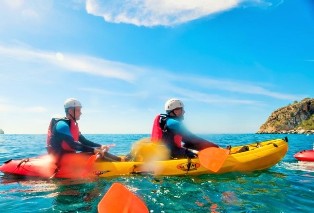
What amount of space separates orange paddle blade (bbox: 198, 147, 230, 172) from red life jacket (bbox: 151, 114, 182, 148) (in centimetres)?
93

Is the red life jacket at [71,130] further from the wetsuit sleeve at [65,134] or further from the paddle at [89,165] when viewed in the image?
the paddle at [89,165]

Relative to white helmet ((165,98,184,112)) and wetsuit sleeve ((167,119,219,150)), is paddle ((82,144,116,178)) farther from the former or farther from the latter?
white helmet ((165,98,184,112))

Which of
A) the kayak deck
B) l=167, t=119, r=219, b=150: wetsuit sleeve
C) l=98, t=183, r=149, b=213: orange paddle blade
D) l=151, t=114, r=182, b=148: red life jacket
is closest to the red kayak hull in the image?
the kayak deck

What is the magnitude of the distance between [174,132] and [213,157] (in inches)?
60.0

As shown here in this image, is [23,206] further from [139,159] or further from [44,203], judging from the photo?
[139,159]

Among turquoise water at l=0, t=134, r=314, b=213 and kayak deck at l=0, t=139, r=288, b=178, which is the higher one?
kayak deck at l=0, t=139, r=288, b=178

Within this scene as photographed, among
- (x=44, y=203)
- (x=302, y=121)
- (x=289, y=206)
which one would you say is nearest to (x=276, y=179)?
(x=289, y=206)

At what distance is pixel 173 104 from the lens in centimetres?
1052

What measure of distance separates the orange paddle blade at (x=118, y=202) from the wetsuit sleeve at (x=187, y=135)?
6.35 m

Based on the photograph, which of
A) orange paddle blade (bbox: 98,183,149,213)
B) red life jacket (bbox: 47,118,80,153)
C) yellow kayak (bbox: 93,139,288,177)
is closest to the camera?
orange paddle blade (bbox: 98,183,149,213)

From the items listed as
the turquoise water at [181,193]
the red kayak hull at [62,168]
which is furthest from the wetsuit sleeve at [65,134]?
the turquoise water at [181,193]

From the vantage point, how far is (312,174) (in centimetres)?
1156

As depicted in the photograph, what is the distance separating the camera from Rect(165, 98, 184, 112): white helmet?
10523 millimetres

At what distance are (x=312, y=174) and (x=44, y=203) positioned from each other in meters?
9.71
